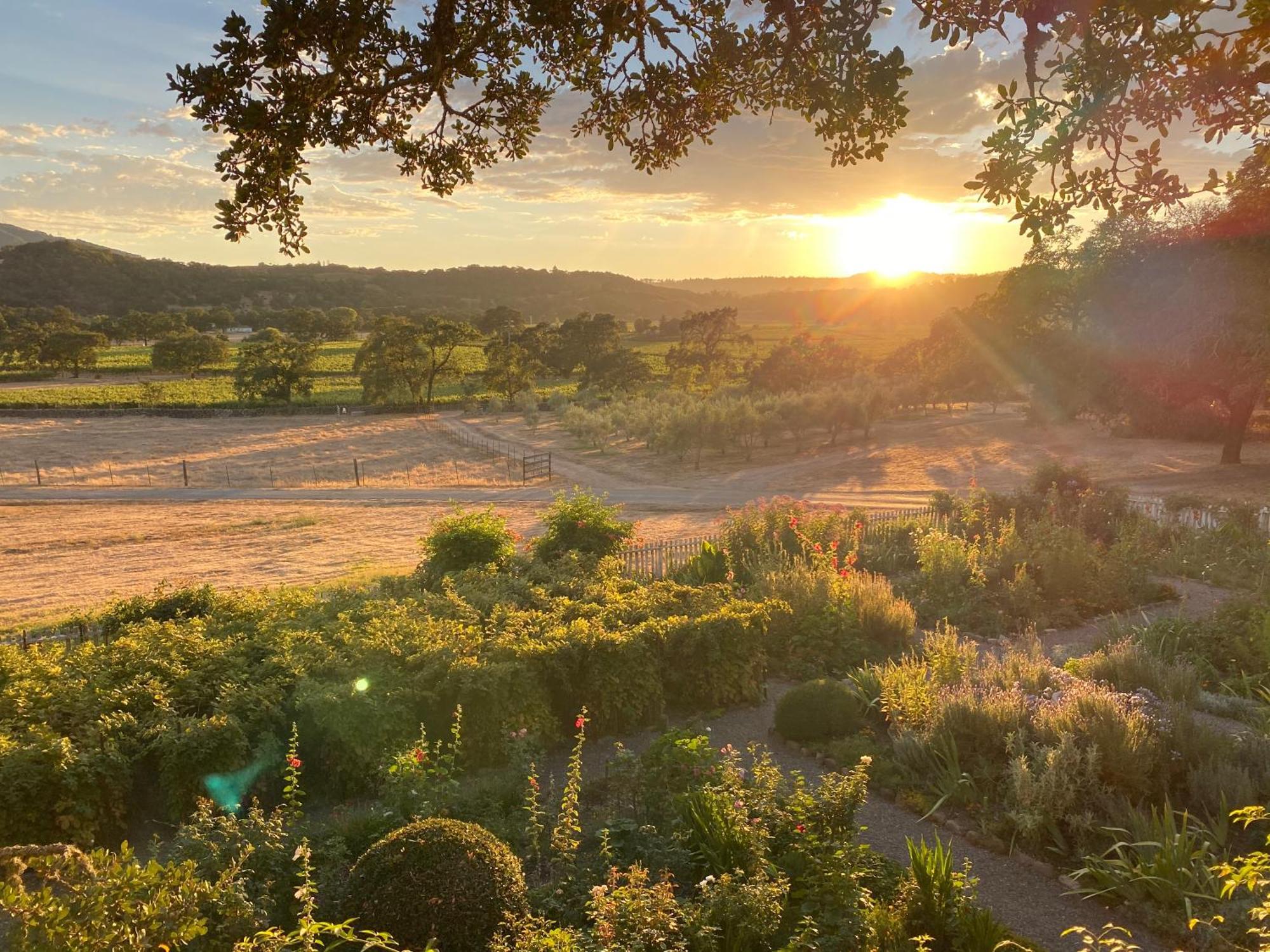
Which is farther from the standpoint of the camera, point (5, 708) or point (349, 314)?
point (349, 314)

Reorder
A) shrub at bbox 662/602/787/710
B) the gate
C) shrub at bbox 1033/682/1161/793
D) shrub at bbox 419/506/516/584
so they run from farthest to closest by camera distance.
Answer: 1. the gate
2. shrub at bbox 419/506/516/584
3. shrub at bbox 662/602/787/710
4. shrub at bbox 1033/682/1161/793

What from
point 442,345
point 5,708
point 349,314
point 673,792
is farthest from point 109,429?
point 349,314

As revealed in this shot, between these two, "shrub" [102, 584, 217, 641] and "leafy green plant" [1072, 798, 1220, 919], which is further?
"shrub" [102, 584, 217, 641]

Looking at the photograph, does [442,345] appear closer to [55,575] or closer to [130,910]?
[55,575]

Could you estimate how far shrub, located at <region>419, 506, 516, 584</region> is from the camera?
1227cm

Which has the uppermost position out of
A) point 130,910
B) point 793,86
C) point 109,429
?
point 793,86

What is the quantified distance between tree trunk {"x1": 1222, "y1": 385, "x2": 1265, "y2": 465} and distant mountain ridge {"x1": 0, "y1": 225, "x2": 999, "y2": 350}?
79991mm

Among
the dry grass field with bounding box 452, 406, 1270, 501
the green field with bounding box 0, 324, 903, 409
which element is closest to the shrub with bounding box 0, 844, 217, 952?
the dry grass field with bounding box 452, 406, 1270, 501

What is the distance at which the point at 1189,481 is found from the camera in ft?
83.9

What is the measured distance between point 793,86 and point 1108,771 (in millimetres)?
5580

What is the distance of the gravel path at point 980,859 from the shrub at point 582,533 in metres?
5.13

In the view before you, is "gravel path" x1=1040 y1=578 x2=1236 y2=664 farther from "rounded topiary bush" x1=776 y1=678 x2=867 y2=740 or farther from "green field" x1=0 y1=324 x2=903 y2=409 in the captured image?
"green field" x1=0 y1=324 x2=903 y2=409

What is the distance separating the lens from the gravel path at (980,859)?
199 inches

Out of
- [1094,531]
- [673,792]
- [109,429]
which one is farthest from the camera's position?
[109,429]
